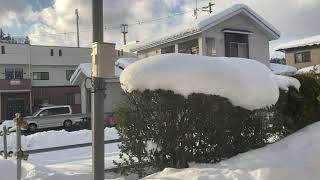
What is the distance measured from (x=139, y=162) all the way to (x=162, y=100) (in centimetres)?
124

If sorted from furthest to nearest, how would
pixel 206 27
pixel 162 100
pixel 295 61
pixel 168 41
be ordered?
pixel 295 61
pixel 168 41
pixel 206 27
pixel 162 100

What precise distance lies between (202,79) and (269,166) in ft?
5.23

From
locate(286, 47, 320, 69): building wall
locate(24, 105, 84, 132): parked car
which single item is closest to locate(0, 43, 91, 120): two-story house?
locate(24, 105, 84, 132): parked car

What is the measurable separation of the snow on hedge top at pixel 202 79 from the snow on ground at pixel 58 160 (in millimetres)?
1856

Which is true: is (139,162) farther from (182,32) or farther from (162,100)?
(182,32)

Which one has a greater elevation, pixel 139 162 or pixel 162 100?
pixel 162 100

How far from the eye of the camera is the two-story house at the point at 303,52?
1969 inches

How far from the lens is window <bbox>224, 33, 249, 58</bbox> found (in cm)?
3400

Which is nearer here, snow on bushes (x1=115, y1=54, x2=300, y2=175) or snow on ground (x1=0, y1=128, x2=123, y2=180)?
snow on bushes (x1=115, y1=54, x2=300, y2=175)

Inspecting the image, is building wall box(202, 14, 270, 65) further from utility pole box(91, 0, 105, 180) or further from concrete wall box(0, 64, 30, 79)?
concrete wall box(0, 64, 30, 79)

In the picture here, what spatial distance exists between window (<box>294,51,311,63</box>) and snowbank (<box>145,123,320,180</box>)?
1779 inches

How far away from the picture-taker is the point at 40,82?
5503 centimetres

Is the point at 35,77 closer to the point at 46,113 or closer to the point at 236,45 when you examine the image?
the point at 46,113

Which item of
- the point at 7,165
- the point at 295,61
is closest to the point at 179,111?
the point at 7,165
